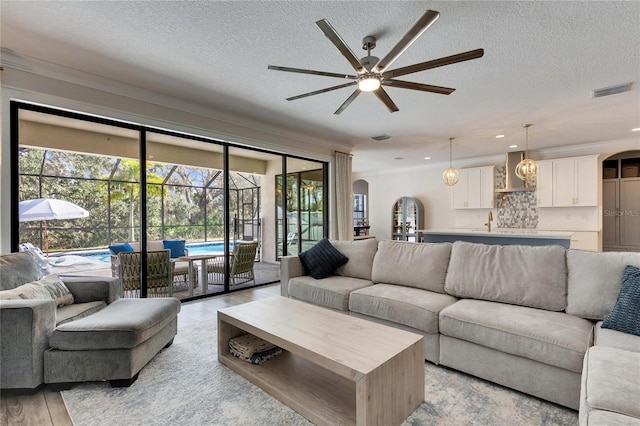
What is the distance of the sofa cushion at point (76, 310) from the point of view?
Result: 2250 millimetres

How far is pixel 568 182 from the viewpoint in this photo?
6.20 m

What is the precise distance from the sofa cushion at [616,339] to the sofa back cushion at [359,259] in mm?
1974

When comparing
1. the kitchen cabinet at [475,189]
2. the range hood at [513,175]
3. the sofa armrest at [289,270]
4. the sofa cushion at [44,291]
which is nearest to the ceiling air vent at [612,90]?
the range hood at [513,175]

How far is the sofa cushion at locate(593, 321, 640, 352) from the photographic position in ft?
5.40

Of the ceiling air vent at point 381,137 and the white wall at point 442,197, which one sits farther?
the white wall at point 442,197

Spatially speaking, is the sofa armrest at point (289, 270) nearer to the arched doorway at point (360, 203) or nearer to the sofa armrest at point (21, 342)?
the sofa armrest at point (21, 342)

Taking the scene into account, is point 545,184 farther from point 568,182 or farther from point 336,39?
point 336,39

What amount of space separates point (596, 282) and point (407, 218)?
6638mm

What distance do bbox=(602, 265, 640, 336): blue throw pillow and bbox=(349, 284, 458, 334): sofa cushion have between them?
100cm

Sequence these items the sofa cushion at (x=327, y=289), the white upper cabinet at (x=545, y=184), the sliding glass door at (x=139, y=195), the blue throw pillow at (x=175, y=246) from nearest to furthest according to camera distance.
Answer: the sofa cushion at (x=327, y=289) → the sliding glass door at (x=139, y=195) → the blue throw pillow at (x=175, y=246) → the white upper cabinet at (x=545, y=184)

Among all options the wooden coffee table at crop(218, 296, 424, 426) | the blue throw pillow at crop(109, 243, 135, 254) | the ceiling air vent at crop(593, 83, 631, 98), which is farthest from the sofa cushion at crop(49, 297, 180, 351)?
the ceiling air vent at crop(593, 83, 631, 98)

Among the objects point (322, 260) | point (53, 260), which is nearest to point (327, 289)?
point (322, 260)

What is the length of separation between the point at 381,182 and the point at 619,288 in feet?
25.7

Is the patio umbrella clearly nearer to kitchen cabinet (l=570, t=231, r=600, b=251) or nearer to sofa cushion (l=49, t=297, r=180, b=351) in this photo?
sofa cushion (l=49, t=297, r=180, b=351)
